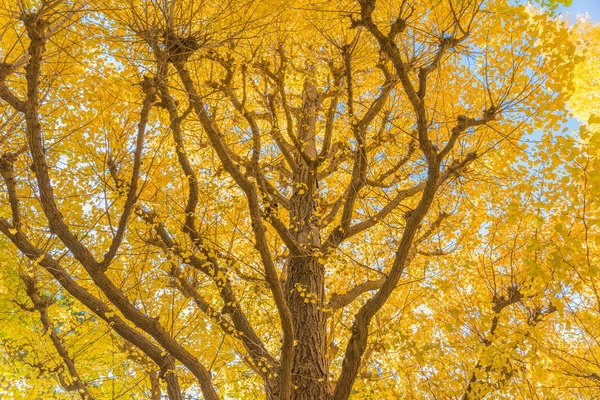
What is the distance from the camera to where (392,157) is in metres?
6.16

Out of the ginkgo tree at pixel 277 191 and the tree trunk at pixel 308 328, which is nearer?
the ginkgo tree at pixel 277 191

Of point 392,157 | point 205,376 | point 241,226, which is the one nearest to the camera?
point 205,376

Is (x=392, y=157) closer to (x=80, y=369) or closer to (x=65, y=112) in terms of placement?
(x=65, y=112)

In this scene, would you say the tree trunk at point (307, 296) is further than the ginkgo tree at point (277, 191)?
Yes

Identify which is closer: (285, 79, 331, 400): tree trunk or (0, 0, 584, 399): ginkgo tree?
(0, 0, 584, 399): ginkgo tree

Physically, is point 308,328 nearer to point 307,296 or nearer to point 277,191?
point 307,296

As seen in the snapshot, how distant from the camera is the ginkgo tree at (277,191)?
3.28 m

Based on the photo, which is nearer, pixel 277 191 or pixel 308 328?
pixel 308 328

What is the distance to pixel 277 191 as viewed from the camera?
6.11 m

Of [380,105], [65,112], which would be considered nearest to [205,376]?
[380,105]

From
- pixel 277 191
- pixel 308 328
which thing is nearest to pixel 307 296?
pixel 308 328

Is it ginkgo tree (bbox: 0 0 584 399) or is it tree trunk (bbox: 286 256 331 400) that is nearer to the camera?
ginkgo tree (bbox: 0 0 584 399)

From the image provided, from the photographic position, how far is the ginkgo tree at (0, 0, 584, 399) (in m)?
3.28

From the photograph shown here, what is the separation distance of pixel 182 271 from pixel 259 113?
313 cm
